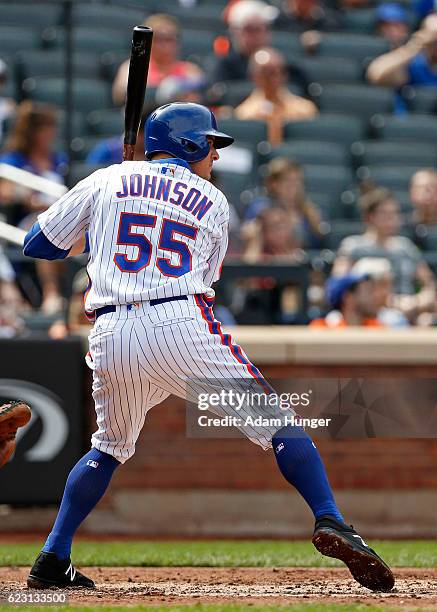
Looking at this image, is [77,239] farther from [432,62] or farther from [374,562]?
[432,62]

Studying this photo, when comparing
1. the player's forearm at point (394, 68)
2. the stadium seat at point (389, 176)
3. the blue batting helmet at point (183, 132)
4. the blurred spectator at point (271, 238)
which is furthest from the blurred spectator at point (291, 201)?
the blue batting helmet at point (183, 132)

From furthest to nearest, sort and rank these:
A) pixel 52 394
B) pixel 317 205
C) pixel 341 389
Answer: pixel 317 205 < pixel 52 394 < pixel 341 389

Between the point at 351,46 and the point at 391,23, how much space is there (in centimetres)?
44

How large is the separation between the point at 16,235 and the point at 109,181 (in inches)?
124

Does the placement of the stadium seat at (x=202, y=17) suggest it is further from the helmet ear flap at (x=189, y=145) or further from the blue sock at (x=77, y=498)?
the blue sock at (x=77, y=498)

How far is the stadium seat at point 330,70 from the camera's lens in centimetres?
1071

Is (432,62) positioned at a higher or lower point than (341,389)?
higher

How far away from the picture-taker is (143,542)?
279 inches

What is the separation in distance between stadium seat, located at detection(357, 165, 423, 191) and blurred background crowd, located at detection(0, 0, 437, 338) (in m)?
0.01

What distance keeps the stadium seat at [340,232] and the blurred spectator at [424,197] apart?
1.52 feet

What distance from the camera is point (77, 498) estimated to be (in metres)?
4.52

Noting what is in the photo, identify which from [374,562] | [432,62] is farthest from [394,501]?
[432,62]

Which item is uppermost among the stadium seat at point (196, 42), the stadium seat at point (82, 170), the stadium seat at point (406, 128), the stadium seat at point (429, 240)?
the stadium seat at point (196, 42)

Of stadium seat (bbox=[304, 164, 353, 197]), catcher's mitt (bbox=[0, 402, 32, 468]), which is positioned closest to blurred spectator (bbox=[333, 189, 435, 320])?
stadium seat (bbox=[304, 164, 353, 197])
